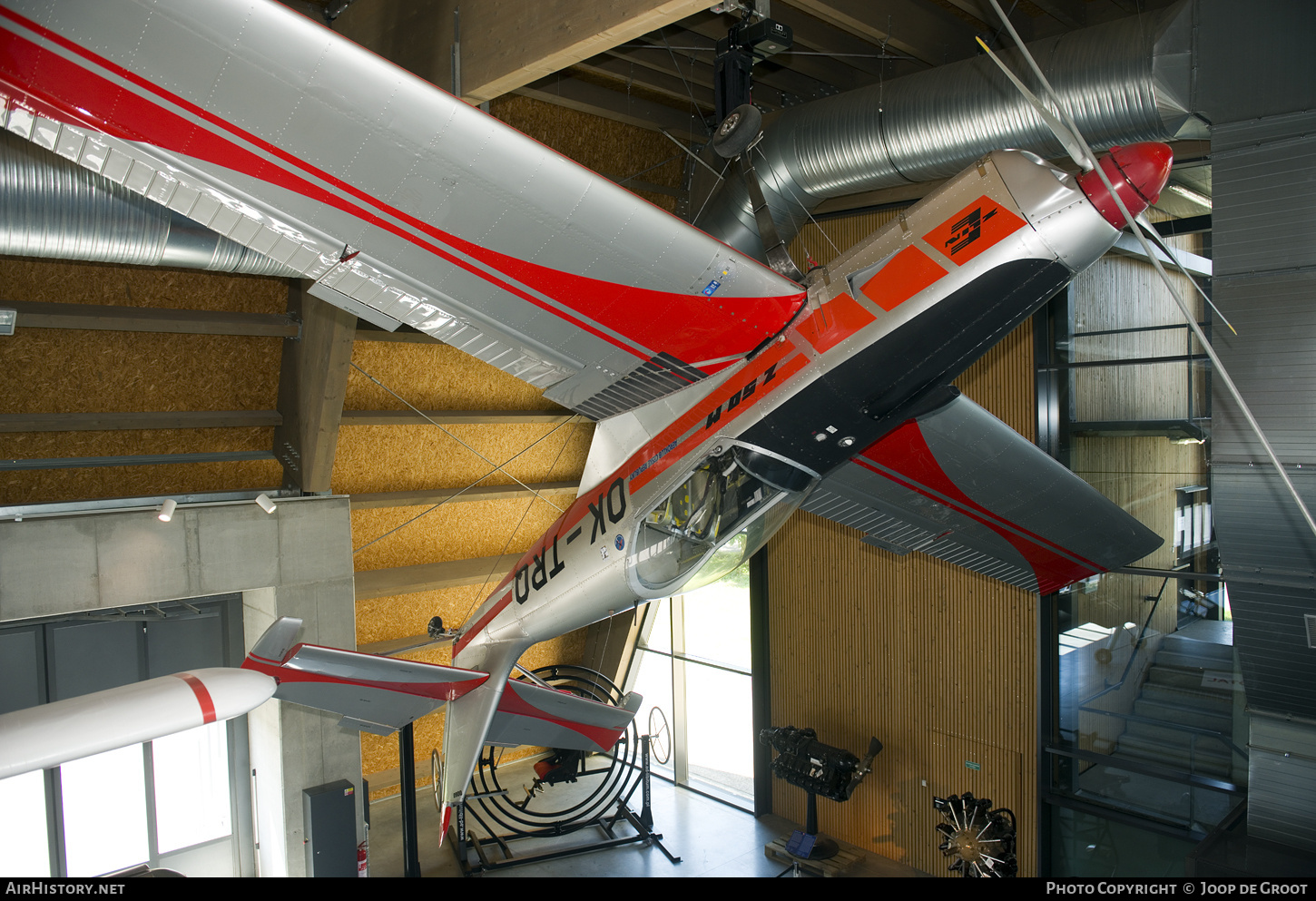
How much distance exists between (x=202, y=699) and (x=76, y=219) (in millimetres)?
3040

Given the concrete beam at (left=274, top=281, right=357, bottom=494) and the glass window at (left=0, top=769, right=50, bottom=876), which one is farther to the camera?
the glass window at (left=0, top=769, right=50, bottom=876)

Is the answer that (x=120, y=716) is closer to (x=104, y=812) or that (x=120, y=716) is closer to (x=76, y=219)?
(x=76, y=219)

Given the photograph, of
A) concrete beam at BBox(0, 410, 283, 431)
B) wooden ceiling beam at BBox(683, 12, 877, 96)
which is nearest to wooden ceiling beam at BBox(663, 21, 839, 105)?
wooden ceiling beam at BBox(683, 12, 877, 96)

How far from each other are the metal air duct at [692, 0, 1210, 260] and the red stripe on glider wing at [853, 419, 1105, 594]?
206 cm

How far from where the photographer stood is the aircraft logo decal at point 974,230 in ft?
9.79

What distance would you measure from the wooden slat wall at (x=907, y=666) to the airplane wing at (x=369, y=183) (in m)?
4.89

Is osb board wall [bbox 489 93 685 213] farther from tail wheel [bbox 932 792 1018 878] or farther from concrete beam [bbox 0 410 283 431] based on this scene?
tail wheel [bbox 932 792 1018 878]

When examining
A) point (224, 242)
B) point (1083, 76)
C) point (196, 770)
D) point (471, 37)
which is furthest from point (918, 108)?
point (196, 770)

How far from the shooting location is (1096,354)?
6816 mm

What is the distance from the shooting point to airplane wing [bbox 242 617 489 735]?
4.41 metres

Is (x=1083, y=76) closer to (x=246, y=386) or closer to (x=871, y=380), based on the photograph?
(x=871, y=380)

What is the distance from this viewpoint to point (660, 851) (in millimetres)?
8648

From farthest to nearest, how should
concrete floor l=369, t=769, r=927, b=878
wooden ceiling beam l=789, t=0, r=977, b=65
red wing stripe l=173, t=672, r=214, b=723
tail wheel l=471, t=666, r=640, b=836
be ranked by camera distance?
tail wheel l=471, t=666, r=640, b=836
concrete floor l=369, t=769, r=927, b=878
wooden ceiling beam l=789, t=0, r=977, b=65
red wing stripe l=173, t=672, r=214, b=723

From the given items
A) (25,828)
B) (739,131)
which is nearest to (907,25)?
(739,131)
